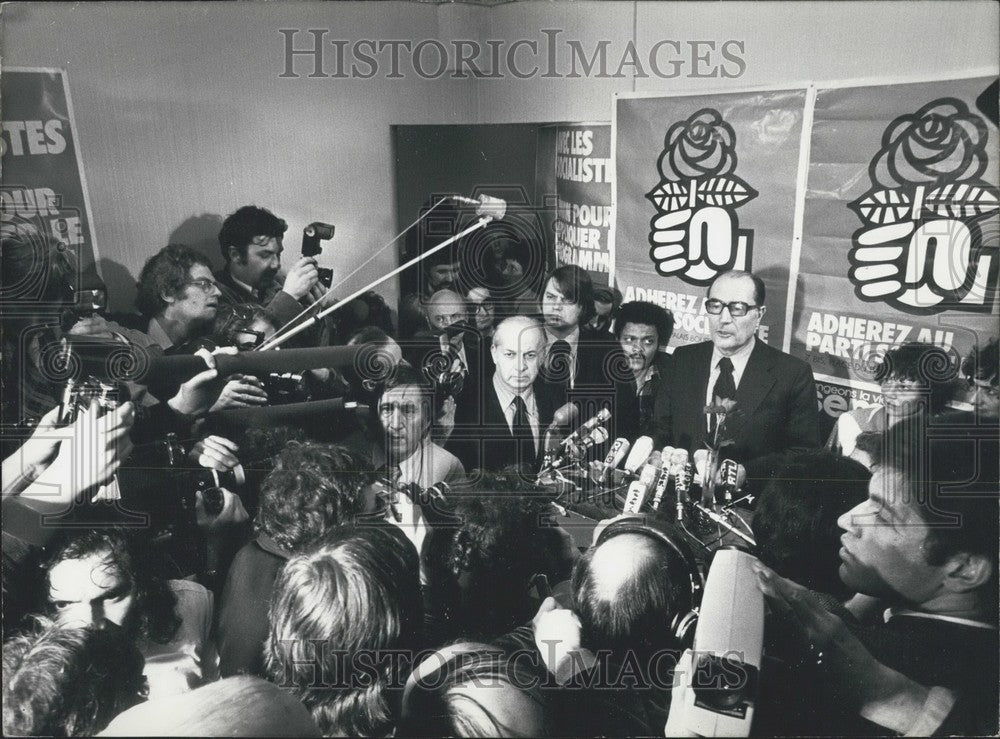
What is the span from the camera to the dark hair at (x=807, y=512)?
2264 mm

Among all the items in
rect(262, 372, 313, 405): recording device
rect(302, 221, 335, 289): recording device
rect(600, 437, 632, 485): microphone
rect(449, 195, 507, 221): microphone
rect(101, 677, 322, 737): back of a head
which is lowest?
rect(101, 677, 322, 737): back of a head

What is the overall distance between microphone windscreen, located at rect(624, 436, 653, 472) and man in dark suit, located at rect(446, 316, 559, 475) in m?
0.22

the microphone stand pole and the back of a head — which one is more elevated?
the microphone stand pole

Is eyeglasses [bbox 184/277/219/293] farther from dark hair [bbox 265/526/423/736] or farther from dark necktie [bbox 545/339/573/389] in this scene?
dark necktie [bbox 545/339/573/389]

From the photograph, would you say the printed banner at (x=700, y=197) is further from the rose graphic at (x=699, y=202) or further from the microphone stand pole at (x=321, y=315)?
the microphone stand pole at (x=321, y=315)

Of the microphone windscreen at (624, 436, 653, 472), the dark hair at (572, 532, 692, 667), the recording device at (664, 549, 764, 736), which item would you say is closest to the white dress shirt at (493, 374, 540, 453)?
the microphone windscreen at (624, 436, 653, 472)

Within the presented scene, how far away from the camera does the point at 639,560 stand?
89.8 inches

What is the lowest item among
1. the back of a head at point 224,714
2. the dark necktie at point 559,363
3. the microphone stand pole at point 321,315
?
the back of a head at point 224,714

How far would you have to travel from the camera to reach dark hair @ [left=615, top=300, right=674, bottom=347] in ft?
7.52

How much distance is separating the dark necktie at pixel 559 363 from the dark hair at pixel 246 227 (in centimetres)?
72

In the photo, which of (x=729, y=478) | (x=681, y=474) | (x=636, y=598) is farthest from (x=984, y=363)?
(x=636, y=598)

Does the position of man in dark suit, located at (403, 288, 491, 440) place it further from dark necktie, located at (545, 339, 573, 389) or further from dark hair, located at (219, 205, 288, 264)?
dark hair, located at (219, 205, 288, 264)

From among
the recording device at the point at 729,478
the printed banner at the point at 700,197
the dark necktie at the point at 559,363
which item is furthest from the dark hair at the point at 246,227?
the recording device at the point at 729,478

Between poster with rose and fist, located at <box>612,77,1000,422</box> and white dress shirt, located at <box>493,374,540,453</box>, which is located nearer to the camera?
poster with rose and fist, located at <box>612,77,1000,422</box>
